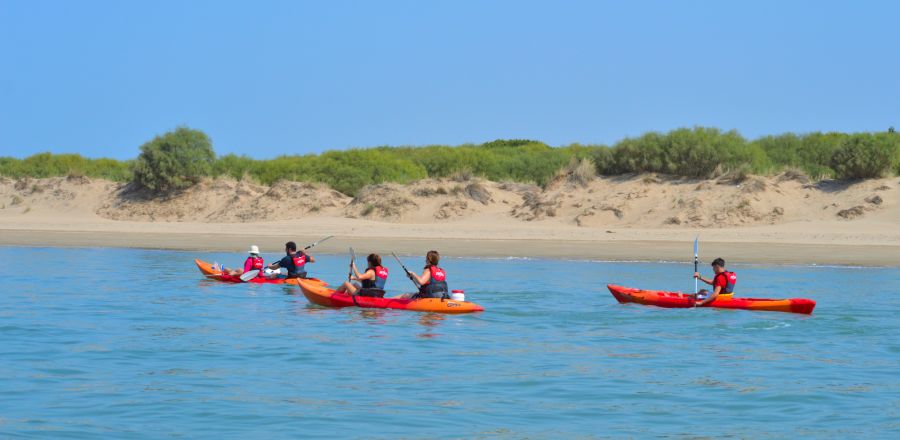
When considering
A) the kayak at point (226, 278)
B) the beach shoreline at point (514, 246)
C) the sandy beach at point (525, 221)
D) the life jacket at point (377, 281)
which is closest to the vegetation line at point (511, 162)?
the sandy beach at point (525, 221)

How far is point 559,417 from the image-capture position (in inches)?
380

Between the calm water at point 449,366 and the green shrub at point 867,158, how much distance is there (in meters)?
11.4

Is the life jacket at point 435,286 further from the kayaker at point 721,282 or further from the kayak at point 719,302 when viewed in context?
the kayaker at point 721,282

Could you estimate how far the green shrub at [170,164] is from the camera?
129 ft

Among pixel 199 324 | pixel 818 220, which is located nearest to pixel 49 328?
pixel 199 324

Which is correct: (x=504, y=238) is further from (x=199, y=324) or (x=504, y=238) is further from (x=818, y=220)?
(x=199, y=324)

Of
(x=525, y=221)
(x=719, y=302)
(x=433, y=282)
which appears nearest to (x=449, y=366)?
(x=433, y=282)

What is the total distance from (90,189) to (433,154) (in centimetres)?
1341

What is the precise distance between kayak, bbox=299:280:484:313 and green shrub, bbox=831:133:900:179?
721 inches

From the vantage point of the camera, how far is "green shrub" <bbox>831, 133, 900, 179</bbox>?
31000mm

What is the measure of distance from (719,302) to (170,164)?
87.3 feet

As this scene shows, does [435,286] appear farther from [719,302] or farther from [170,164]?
[170,164]

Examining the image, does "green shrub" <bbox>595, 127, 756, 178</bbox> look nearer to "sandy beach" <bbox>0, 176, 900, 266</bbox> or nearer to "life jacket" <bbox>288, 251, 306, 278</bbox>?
"sandy beach" <bbox>0, 176, 900, 266</bbox>

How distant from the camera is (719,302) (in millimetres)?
16516
